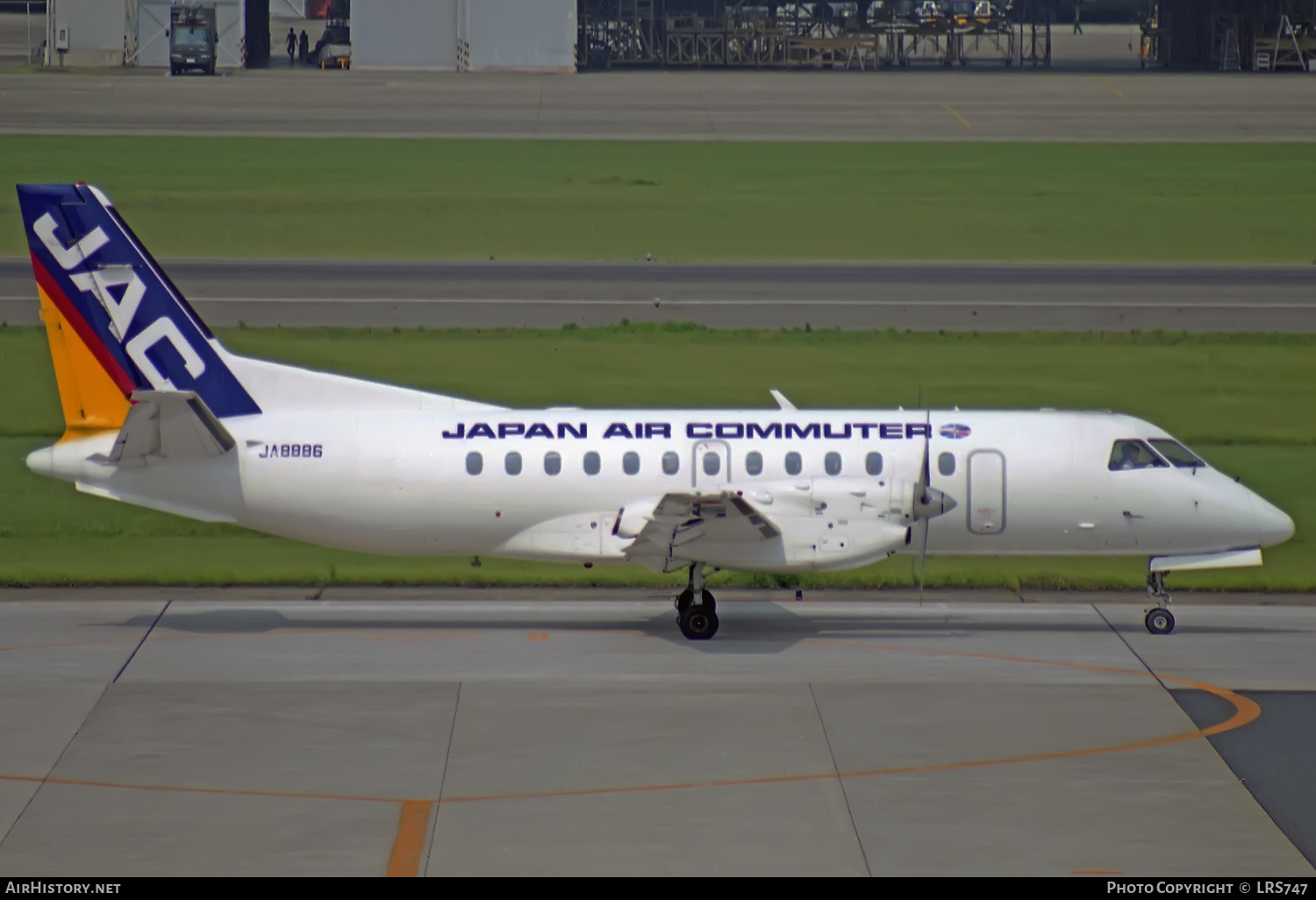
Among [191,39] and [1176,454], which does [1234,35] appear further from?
[1176,454]

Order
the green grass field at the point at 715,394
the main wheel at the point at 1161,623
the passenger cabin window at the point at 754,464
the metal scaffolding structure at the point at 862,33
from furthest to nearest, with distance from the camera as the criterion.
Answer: the metal scaffolding structure at the point at 862,33 → the green grass field at the point at 715,394 → the main wheel at the point at 1161,623 → the passenger cabin window at the point at 754,464

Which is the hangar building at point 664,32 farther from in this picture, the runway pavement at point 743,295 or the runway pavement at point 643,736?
the runway pavement at point 643,736

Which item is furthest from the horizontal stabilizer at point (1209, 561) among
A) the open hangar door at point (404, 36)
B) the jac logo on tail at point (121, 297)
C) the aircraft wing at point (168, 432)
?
the open hangar door at point (404, 36)

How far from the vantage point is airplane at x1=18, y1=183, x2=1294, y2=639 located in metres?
23.5

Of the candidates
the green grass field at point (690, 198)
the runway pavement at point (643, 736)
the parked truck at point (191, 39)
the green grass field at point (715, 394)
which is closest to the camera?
the runway pavement at point (643, 736)

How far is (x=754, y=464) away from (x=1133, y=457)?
565cm

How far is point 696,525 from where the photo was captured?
907 inches

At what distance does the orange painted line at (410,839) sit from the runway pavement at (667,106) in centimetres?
7444

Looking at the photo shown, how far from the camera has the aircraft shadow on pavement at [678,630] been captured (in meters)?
24.6

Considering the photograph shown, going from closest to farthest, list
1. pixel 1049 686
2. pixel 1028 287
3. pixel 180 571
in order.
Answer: pixel 1049 686 < pixel 180 571 < pixel 1028 287

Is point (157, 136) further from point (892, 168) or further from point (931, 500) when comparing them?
point (931, 500)

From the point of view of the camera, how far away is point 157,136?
86.5m

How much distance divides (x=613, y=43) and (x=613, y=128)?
3022cm

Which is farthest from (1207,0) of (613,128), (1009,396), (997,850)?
(997,850)
